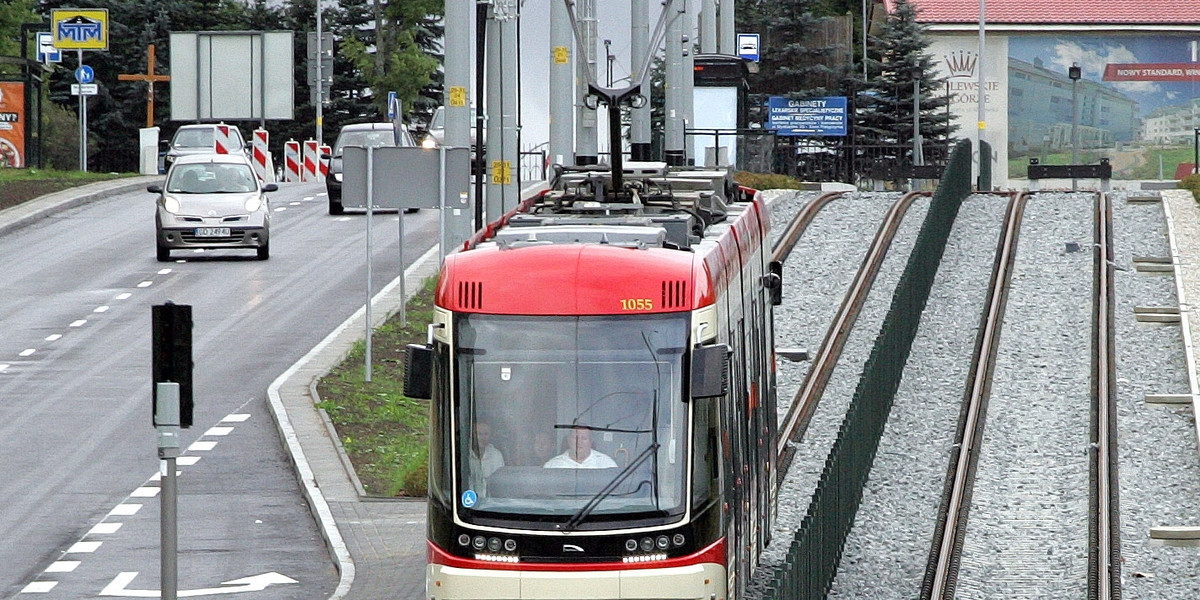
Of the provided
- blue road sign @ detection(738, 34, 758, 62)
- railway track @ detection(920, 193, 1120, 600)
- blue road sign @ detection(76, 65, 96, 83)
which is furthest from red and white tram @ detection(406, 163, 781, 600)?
blue road sign @ detection(76, 65, 96, 83)

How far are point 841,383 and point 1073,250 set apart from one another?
10.6 meters

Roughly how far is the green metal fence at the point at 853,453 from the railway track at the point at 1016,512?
0.81 m

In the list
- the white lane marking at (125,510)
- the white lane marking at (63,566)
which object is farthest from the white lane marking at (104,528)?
the white lane marking at (63,566)

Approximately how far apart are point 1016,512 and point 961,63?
6572 cm

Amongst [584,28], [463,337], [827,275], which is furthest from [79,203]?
[463,337]

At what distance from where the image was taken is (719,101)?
5625 cm

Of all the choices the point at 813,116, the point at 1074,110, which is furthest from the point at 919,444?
the point at 1074,110

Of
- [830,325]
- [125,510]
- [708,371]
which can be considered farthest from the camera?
[830,325]

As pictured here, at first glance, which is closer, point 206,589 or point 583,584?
point 583,584

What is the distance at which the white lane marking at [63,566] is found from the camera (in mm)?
16062

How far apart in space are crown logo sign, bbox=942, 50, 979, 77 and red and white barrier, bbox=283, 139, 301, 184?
2962cm

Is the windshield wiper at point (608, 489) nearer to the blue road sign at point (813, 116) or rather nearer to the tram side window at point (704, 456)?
the tram side window at point (704, 456)

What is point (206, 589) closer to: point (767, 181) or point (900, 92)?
point (767, 181)

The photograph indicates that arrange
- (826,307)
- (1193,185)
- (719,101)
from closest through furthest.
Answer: (826,307) → (1193,185) → (719,101)
